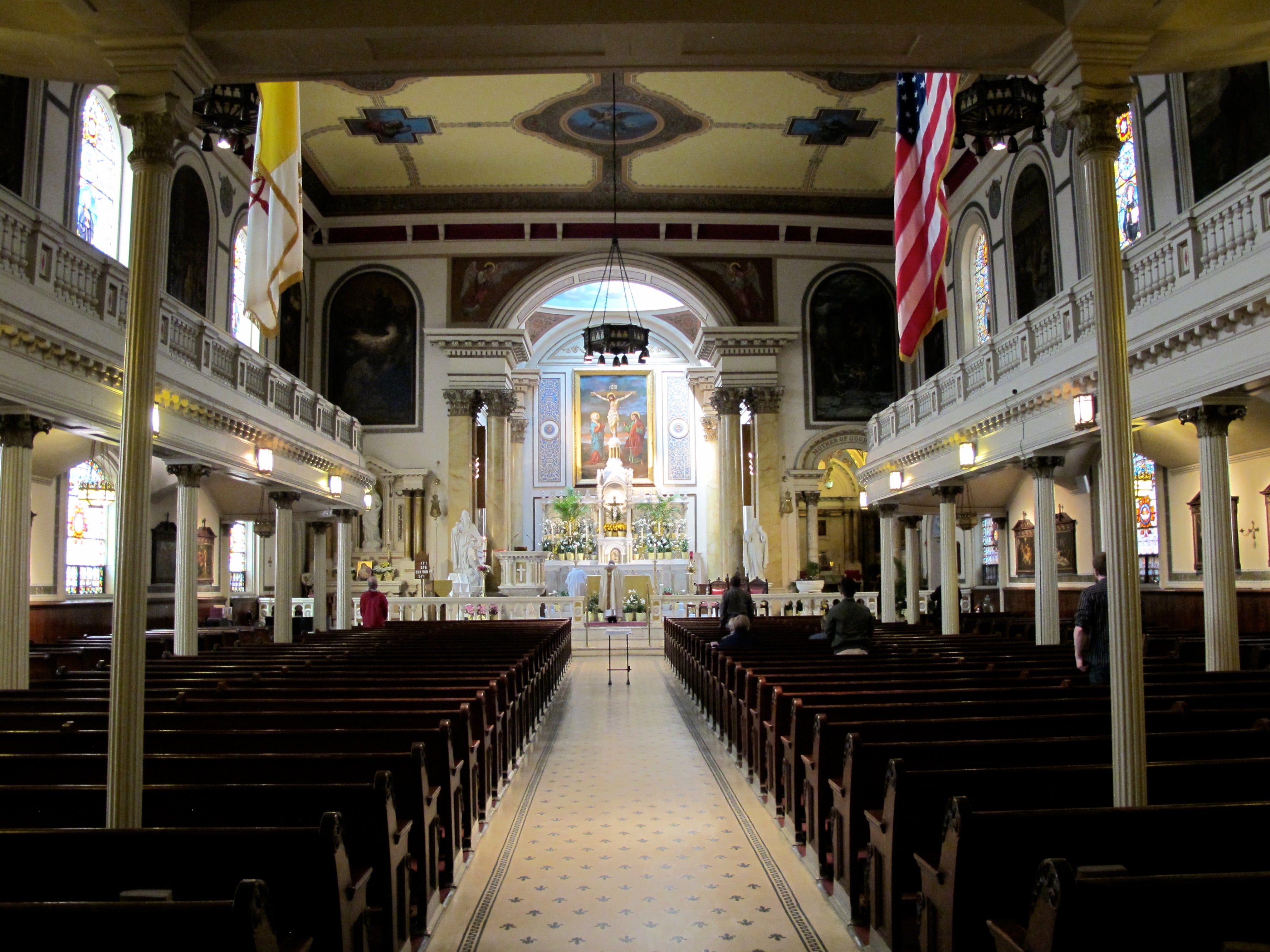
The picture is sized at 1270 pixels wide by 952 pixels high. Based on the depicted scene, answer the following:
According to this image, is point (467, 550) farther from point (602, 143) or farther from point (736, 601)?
point (736, 601)

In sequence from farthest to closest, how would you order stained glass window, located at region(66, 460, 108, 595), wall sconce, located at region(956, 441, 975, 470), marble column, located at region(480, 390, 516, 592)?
marble column, located at region(480, 390, 516, 592), stained glass window, located at region(66, 460, 108, 595), wall sconce, located at region(956, 441, 975, 470)

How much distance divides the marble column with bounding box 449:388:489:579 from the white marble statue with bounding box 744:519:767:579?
844cm

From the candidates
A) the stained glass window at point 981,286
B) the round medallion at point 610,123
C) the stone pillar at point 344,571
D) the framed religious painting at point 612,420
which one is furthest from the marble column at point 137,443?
the framed religious painting at point 612,420

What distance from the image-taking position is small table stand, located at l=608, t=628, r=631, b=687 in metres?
16.0

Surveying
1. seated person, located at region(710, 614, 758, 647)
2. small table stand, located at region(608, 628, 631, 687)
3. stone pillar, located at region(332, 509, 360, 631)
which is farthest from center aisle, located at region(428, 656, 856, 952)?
stone pillar, located at region(332, 509, 360, 631)

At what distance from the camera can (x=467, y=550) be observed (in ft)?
85.5

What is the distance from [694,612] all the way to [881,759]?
1996 centimetres

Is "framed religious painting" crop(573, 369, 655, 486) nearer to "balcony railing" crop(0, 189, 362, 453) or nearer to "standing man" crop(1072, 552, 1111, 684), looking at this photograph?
A: "balcony railing" crop(0, 189, 362, 453)

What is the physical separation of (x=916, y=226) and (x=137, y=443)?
26.4 ft

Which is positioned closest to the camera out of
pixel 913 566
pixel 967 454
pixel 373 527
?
pixel 967 454

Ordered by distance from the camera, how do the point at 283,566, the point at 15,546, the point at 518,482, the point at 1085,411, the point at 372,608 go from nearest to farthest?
the point at 15,546
the point at 1085,411
the point at 372,608
the point at 283,566
the point at 518,482

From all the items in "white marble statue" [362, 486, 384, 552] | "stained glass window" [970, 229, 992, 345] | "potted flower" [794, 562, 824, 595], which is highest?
"stained glass window" [970, 229, 992, 345]

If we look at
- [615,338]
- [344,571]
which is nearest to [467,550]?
[344,571]

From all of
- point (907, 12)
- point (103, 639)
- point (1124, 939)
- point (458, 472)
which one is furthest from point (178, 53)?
point (458, 472)
